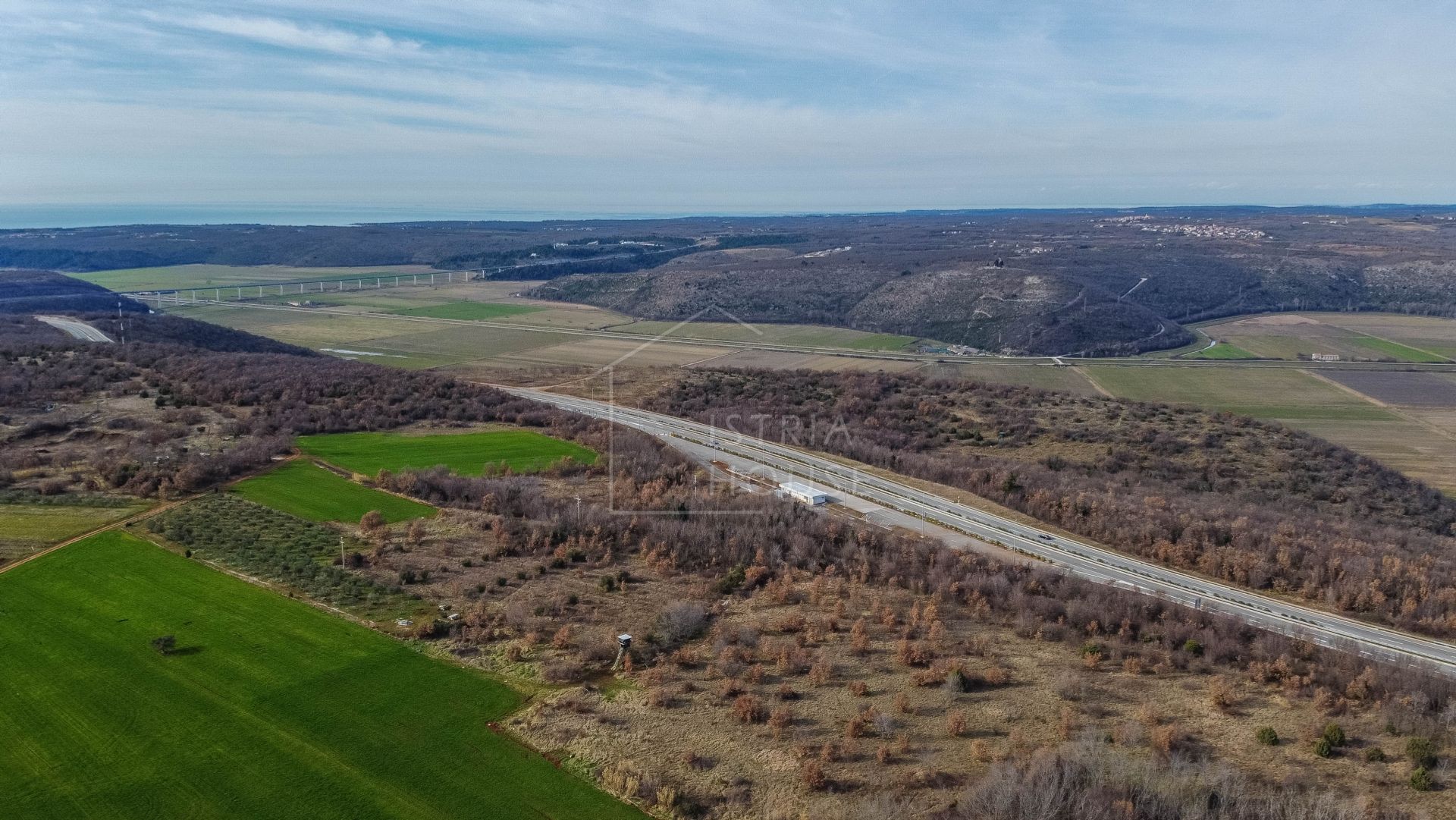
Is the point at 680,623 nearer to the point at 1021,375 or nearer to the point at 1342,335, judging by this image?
the point at 1021,375

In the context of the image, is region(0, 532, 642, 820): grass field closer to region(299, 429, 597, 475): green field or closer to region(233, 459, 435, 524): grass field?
region(233, 459, 435, 524): grass field

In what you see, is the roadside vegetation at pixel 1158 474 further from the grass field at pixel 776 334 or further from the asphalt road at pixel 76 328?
the asphalt road at pixel 76 328

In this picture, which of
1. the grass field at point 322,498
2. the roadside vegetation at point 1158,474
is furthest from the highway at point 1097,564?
the grass field at point 322,498

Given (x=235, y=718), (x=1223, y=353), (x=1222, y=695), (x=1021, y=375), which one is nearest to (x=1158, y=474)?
(x=1222, y=695)

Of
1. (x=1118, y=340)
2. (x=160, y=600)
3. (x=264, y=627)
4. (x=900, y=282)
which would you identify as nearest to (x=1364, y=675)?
(x=264, y=627)

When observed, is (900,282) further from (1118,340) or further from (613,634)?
(613,634)
